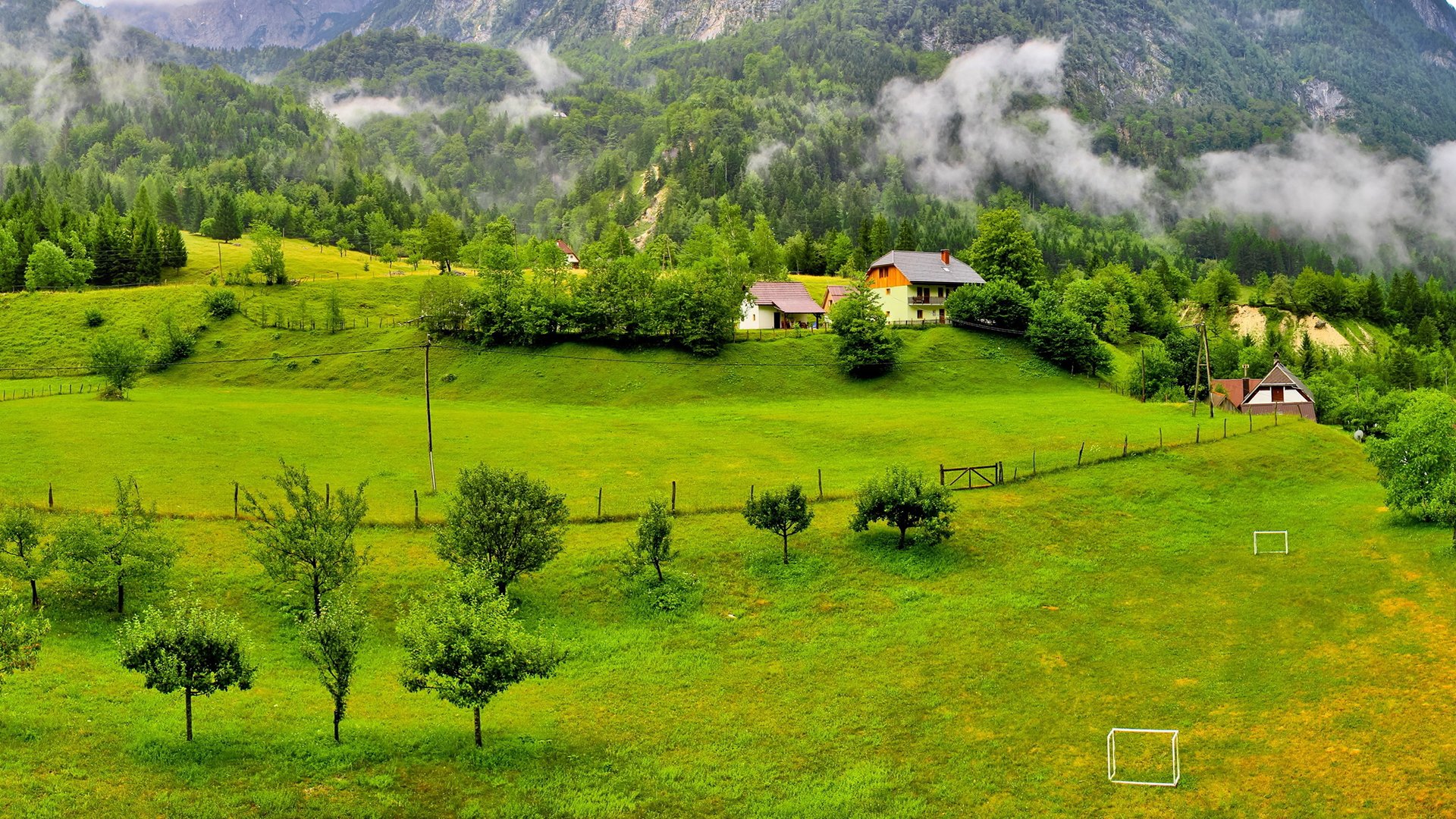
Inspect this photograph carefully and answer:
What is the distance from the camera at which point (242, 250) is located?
182125 mm

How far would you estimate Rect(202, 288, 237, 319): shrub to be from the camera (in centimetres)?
12162

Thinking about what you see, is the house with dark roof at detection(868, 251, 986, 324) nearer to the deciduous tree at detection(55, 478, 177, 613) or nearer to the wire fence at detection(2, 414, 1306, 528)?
the wire fence at detection(2, 414, 1306, 528)

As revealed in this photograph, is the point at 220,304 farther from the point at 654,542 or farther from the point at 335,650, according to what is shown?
the point at 335,650

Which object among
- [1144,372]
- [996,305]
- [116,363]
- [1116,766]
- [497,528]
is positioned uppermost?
[996,305]

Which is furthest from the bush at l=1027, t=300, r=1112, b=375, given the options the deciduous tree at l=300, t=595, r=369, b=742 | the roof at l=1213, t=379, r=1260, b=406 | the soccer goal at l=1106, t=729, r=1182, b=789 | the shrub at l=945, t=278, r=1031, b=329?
the deciduous tree at l=300, t=595, r=369, b=742

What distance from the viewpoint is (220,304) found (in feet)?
400

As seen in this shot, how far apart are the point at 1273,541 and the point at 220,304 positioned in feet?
397

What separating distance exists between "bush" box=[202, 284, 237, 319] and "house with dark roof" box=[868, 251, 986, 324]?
85.9 m

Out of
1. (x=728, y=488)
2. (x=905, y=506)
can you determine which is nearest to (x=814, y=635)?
(x=905, y=506)

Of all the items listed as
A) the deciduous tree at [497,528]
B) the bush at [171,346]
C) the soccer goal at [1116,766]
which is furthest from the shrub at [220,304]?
the soccer goal at [1116,766]

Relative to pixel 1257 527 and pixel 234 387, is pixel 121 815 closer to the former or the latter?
pixel 1257 527

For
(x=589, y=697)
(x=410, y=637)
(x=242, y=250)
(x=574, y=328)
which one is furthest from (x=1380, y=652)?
(x=242, y=250)

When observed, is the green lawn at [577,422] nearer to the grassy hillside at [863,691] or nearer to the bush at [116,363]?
the bush at [116,363]

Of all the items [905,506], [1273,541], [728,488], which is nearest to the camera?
[905,506]
